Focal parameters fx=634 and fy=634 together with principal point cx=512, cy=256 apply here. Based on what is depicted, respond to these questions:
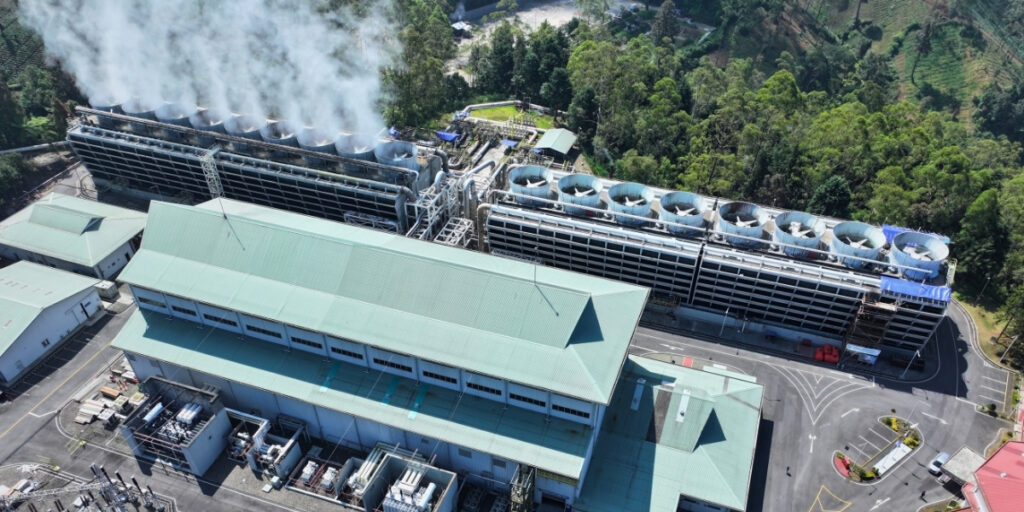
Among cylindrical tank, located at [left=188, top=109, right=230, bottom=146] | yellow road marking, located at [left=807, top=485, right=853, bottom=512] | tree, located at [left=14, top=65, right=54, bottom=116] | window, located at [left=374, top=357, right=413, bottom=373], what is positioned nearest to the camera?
yellow road marking, located at [left=807, top=485, right=853, bottom=512]

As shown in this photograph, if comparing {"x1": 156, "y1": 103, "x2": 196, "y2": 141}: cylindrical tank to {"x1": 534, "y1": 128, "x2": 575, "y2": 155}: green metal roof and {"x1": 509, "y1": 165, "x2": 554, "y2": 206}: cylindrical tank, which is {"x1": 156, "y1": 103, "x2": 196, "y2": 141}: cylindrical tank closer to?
{"x1": 509, "y1": 165, "x2": 554, "y2": 206}: cylindrical tank

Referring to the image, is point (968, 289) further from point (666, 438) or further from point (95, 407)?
point (95, 407)

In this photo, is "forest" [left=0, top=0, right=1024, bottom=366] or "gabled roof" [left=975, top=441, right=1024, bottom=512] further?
"forest" [left=0, top=0, right=1024, bottom=366]

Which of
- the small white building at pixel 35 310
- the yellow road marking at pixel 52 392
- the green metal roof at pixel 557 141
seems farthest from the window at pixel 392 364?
the green metal roof at pixel 557 141

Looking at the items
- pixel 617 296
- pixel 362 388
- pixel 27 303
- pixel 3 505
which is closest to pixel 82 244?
pixel 27 303

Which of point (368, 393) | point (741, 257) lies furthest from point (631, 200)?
point (368, 393)

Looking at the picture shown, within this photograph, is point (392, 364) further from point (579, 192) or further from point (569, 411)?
point (579, 192)

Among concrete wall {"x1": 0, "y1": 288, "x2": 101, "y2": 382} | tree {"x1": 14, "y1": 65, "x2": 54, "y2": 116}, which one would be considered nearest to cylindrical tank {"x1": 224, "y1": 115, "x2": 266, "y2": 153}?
concrete wall {"x1": 0, "y1": 288, "x2": 101, "y2": 382}
